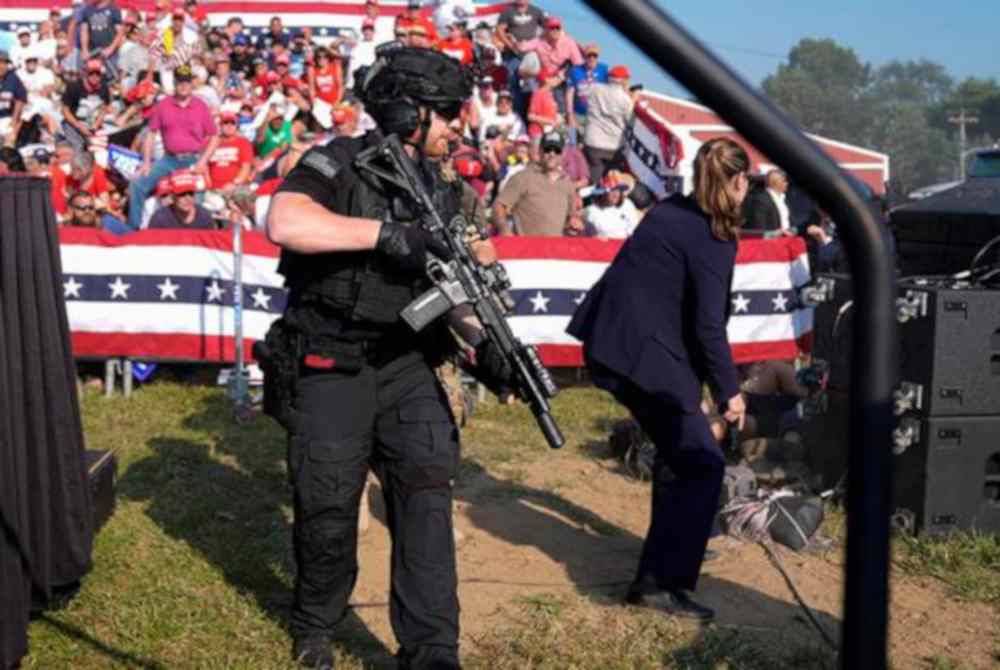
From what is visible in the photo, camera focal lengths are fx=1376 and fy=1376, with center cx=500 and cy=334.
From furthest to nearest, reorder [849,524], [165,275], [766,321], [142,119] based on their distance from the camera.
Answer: [142,119], [766,321], [165,275], [849,524]

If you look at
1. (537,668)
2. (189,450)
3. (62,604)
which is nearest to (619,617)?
(537,668)

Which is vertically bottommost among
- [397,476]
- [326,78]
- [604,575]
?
[604,575]

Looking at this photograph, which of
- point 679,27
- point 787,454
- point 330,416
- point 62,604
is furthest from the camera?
point 787,454

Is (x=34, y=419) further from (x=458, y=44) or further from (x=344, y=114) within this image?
(x=458, y=44)

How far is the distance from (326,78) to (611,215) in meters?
5.67

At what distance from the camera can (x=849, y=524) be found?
55.8 inches

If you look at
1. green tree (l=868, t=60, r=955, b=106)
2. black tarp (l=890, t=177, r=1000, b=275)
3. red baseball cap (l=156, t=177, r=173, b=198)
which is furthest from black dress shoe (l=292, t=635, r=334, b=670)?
green tree (l=868, t=60, r=955, b=106)

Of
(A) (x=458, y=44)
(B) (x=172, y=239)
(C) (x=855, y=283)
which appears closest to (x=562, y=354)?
(B) (x=172, y=239)

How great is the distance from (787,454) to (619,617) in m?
2.93

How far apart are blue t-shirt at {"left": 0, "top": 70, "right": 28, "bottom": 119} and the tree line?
972 centimetres

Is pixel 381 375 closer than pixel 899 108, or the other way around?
pixel 381 375

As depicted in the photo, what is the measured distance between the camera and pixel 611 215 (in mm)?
13297

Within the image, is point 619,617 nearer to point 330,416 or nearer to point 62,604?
point 330,416

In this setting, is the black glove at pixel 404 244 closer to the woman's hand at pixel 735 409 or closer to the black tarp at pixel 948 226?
the woman's hand at pixel 735 409
